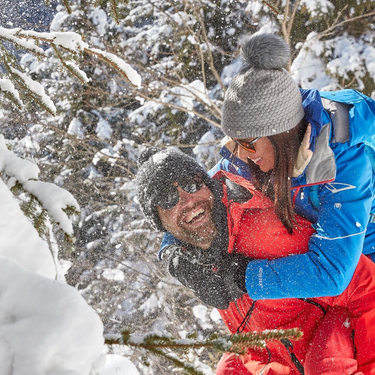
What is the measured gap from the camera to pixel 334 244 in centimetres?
187

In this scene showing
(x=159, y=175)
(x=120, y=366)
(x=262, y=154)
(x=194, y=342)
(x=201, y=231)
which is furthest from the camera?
(x=159, y=175)

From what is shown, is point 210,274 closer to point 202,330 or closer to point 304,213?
point 304,213

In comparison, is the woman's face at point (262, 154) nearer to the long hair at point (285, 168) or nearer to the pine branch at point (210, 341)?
the long hair at point (285, 168)

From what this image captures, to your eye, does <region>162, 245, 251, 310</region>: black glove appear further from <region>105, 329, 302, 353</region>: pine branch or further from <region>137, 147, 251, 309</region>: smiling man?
<region>105, 329, 302, 353</region>: pine branch

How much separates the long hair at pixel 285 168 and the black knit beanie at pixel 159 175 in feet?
1.54

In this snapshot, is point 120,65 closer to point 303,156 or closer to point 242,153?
point 242,153

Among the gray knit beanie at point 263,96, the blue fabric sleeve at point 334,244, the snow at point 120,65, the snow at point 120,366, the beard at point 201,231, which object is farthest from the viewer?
the beard at point 201,231

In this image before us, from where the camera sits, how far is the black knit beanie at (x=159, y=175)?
2.36 metres

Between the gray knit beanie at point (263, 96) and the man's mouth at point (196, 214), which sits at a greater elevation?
the gray knit beanie at point (263, 96)

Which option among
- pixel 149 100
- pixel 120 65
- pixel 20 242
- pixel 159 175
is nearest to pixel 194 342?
pixel 20 242

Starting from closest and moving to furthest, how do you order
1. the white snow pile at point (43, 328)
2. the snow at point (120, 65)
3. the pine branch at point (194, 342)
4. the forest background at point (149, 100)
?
1. the white snow pile at point (43, 328)
2. the pine branch at point (194, 342)
3. the snow at point (120, 65)
4. the forest background at point (149, 100)

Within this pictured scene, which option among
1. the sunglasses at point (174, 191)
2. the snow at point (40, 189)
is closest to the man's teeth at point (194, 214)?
the sunglasses at point (174, 191)

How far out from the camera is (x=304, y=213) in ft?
7.13

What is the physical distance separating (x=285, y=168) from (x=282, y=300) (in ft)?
2.61
